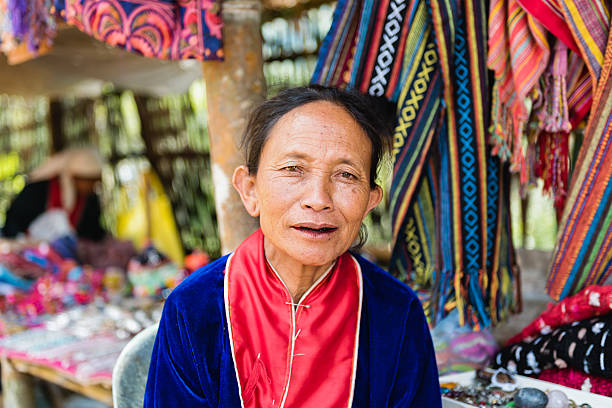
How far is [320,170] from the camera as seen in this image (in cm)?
136

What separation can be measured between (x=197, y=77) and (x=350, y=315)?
3779mm

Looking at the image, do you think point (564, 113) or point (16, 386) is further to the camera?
point (16, 386)

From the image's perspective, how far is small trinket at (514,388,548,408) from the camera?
1543 mm

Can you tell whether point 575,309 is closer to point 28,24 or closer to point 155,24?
point 155,24

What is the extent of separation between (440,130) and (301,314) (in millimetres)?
909

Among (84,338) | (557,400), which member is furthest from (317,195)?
(84,338)

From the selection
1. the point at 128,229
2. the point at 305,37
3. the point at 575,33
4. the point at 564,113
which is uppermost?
the point at 305,37

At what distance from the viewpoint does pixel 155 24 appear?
74.4 inches

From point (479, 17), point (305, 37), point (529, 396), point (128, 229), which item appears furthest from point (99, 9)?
point (128, 229)

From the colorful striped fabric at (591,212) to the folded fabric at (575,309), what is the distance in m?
0.05

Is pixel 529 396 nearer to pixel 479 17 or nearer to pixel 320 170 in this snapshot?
pixel 320 170

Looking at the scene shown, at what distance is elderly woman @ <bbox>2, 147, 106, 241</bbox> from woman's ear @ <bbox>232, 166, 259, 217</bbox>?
426 centimetres

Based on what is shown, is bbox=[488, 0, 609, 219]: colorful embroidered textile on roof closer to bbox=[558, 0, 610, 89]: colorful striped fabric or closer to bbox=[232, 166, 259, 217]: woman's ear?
bbox=[558, 0, 610, 89]: colorful striped fabric

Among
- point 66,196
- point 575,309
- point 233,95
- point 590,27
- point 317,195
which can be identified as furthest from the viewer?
point 66,196
